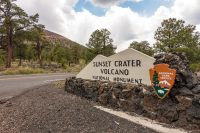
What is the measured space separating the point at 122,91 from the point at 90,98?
61.5 inches

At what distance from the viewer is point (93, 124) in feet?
14.1

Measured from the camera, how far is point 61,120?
4.64 meters

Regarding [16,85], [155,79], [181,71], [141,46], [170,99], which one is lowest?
[16,85]

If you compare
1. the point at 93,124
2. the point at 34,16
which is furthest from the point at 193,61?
the point at 34,16

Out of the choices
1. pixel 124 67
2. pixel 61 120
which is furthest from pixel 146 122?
pixel 124 67

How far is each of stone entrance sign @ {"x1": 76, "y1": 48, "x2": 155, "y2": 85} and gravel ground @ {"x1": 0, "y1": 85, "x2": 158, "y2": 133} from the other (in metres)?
1.14

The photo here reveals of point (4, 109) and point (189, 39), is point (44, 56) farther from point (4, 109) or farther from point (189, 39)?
point (4, 109)

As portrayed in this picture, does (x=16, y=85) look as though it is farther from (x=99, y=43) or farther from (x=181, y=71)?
(x=99, y=43)

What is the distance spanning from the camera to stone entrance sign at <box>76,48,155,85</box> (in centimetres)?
527

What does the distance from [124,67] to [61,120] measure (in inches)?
93.9

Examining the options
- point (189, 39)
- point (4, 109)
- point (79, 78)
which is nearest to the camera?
point (4, 109)

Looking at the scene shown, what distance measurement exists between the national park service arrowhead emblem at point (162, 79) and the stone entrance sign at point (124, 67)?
38 cm

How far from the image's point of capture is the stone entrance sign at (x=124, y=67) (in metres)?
5.27

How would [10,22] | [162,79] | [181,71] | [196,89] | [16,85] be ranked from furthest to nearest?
[10,22]
[16,85]
[162,79]
[181,71]
[196,89]
